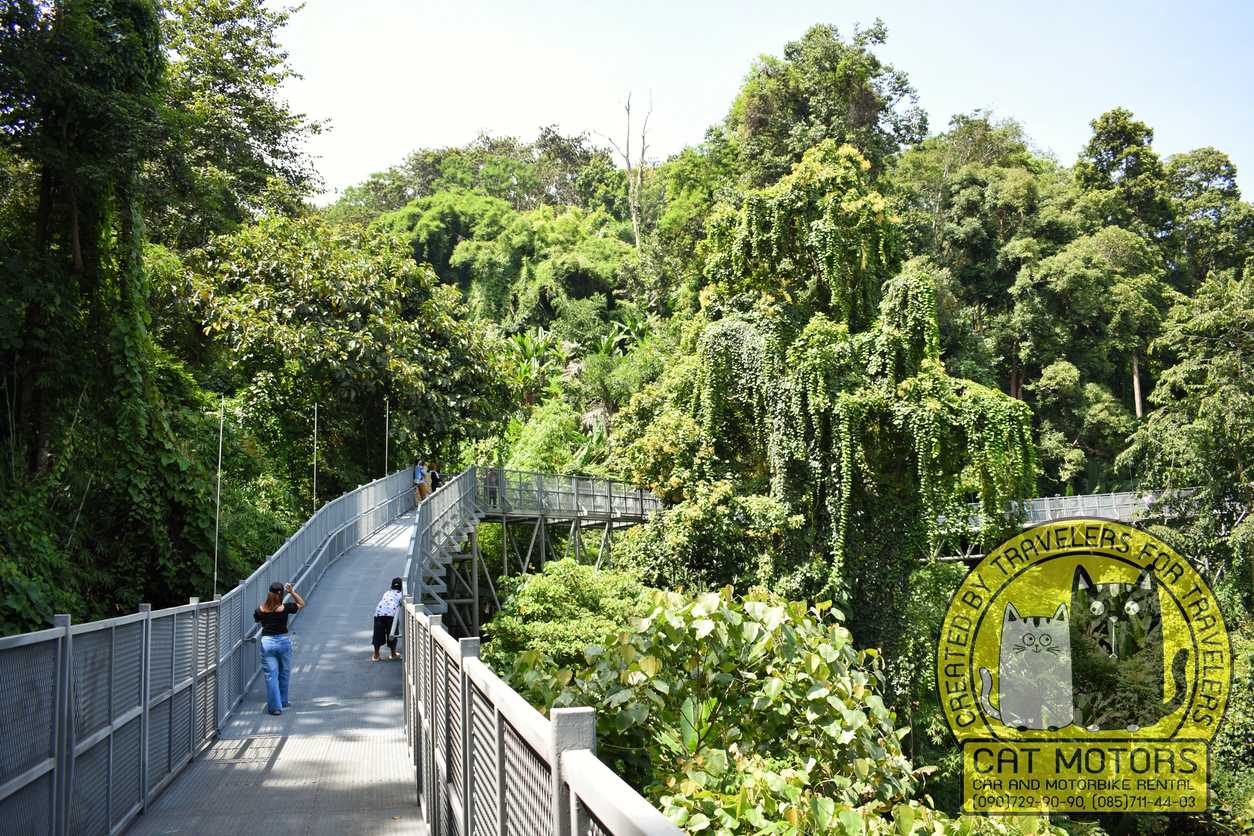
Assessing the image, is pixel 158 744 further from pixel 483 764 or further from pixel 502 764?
pixel 502 764

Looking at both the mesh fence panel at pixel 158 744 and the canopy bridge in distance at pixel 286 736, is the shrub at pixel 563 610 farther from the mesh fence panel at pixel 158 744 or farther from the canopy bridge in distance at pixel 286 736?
the mesh fence panel at pixel 158 744

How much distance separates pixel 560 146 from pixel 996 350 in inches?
2093

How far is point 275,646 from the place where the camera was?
10.9 m

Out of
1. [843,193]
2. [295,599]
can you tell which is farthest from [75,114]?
[843,193]

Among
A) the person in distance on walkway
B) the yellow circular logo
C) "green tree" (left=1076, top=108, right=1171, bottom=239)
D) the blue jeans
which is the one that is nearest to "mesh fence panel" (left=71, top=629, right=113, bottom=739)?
the blue jeans

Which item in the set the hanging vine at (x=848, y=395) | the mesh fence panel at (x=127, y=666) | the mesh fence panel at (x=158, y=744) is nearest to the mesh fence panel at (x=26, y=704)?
the mesh fence panel at (x=127, y=666)

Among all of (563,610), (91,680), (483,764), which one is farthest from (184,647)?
(563,610)

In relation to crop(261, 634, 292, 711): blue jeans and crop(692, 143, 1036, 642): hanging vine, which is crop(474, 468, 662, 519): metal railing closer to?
crop(692, 143, 1036, 642): hanging vine

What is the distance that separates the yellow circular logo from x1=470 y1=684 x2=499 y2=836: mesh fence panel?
51.0 ft

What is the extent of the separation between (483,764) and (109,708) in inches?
154

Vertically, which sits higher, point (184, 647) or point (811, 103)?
point (811, 103)

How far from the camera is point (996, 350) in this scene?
47.0m

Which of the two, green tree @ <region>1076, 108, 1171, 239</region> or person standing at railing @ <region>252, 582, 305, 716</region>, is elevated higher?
green tree @ <region>1076, 108, 1171, 239</region>

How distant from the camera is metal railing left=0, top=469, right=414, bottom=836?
5.08m
